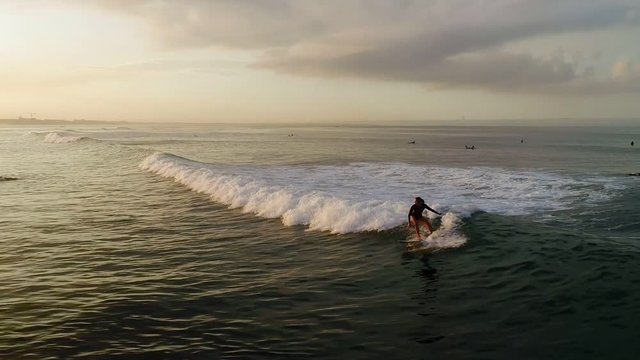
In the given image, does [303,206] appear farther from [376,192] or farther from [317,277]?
[317,277]

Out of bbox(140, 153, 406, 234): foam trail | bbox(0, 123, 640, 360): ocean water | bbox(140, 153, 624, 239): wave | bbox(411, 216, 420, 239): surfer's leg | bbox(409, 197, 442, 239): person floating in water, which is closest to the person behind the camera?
bbox(0, 123, 640, 360): ocean water

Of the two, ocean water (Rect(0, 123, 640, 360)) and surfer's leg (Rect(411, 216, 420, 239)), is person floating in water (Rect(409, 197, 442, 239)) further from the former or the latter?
ocean water (Rect(0, 123, 640, 360))

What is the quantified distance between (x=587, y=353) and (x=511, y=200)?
61.9ft

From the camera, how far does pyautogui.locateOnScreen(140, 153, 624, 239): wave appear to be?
69.9 ft

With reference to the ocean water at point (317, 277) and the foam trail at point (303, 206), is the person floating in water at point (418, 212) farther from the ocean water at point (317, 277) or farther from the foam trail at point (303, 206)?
the foam trail at point (303, 206)

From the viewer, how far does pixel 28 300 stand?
488 inches

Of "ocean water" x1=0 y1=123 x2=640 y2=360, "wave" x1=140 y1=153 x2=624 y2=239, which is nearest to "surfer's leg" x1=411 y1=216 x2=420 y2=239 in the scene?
"ocean water" x1=0 y1=123 x2=640 y2=360

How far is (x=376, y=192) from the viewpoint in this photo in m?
30.2

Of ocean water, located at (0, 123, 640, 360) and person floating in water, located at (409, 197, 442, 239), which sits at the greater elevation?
person floating in water, located at (409, 197, 442, 239)

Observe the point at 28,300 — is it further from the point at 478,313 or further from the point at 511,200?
the point at 511,200

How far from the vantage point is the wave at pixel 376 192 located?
2131 centimetres

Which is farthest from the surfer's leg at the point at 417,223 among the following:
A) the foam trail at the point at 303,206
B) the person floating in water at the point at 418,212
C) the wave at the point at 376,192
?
the foam trail at the point at 303,206

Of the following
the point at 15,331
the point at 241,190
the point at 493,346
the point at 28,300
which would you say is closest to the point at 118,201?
the point at 241,190

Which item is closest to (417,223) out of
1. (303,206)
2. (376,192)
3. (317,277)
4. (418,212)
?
(418,212)
